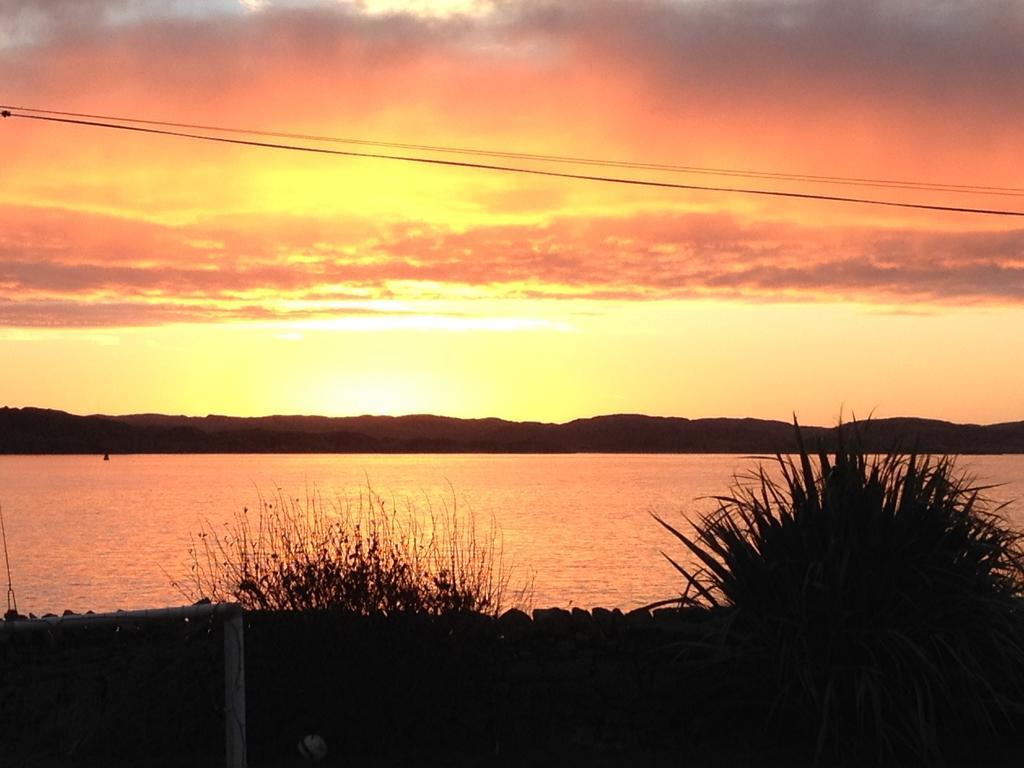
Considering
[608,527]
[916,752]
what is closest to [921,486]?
[916,752]

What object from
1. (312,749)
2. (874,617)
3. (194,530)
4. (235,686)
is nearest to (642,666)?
(874,617)

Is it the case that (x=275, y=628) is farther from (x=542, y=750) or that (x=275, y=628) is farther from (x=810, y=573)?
(x=810, y=573)

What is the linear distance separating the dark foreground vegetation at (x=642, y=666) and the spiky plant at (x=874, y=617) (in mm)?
17

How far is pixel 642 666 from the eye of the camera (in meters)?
9.84

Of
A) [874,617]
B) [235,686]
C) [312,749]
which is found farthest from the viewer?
[874,617]

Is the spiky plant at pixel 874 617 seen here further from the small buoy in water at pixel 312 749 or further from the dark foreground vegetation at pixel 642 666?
the small buoy in water at pixel 312 749

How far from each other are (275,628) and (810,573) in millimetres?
3847

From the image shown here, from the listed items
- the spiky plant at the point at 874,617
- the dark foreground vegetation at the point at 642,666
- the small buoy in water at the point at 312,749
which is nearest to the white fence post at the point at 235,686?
the small buoy in water at the point at 312,749

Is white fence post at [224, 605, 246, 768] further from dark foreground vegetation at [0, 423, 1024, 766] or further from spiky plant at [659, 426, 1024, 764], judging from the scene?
spiky plant at [659, 426, 1024, 764]

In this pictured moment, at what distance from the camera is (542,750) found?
9.15m

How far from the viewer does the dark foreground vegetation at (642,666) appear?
29.2ft

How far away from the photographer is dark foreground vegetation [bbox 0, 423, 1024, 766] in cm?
891

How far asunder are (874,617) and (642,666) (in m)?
1.81

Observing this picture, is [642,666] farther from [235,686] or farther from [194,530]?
[194,530]
